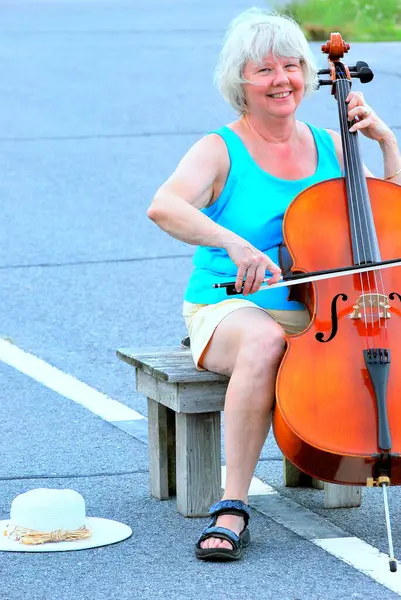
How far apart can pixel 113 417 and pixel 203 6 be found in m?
17.4

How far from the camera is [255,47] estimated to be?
151 inches

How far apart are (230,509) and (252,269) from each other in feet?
2.02

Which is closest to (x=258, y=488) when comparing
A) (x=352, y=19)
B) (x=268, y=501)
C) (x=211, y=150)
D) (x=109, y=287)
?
(x=268, y=501)

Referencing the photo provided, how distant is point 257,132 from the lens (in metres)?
3.98

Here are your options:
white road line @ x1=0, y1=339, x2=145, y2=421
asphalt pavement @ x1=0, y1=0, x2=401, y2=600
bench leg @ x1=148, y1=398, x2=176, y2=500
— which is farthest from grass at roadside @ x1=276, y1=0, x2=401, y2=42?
bench leg @ x1=148, y1=398, x2=176, y2=500

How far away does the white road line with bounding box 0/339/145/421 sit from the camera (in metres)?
4.86

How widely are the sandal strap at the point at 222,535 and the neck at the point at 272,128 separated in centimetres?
116

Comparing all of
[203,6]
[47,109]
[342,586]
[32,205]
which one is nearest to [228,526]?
[342,586]

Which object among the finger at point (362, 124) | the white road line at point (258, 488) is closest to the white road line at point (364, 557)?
the white road line at point (258, 488)

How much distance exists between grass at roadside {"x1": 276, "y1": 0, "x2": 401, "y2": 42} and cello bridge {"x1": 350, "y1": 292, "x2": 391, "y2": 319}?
11718 millimetres

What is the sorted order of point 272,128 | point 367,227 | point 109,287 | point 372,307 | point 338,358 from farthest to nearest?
point 109,287
point 272,128
point 367,227
point 372,307
point 338,358

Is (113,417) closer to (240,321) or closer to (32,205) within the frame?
(240,321)

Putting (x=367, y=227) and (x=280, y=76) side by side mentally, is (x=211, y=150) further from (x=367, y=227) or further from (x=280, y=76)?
(x=367, y=227)

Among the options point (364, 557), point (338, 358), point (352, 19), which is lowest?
point (364, 557)
